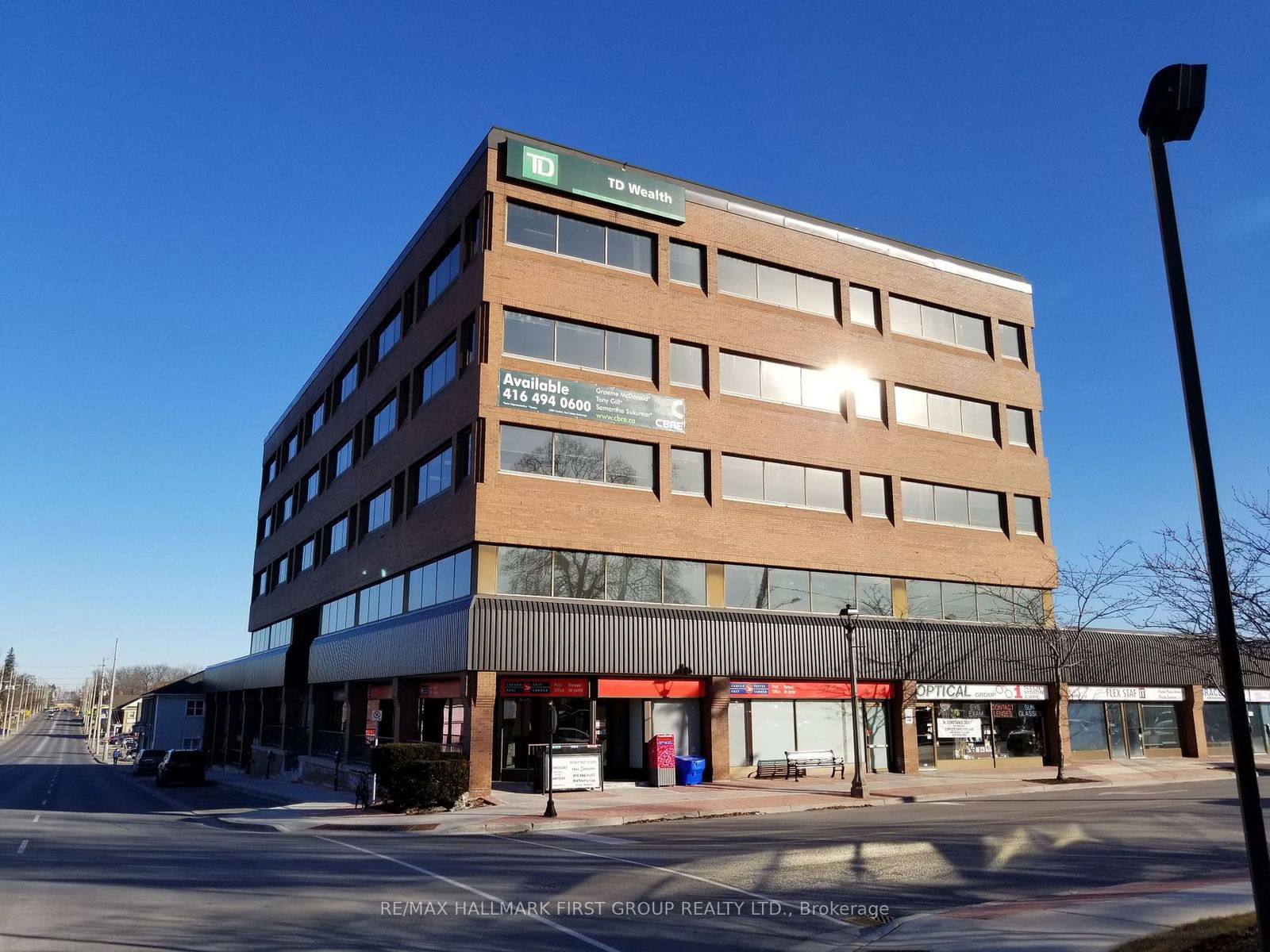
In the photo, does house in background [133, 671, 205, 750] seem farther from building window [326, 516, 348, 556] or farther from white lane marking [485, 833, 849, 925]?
white lane marking [485, 833, 849, 925]

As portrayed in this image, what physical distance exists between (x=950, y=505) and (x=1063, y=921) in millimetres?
28969

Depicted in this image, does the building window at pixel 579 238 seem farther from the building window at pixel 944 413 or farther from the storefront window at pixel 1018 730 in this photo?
the storefront window at pixel 1018 730

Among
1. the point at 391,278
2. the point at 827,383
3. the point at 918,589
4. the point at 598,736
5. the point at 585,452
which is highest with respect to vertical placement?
the point at 391,278

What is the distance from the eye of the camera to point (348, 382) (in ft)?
157

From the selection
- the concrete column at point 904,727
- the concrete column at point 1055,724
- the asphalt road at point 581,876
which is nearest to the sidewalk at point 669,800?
the concrete column at point 904,727

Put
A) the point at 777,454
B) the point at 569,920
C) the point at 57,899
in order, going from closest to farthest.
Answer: the point at 569,920 → the point at 57,899 → the point at 777,454

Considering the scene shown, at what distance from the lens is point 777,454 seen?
3378cm

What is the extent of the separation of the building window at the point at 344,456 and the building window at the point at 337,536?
2430mm

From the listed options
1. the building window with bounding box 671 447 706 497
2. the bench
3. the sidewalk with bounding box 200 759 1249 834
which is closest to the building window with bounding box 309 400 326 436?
the sidewalk with bounding box 200 759 1249 834

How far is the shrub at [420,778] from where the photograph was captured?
2502 centimetres

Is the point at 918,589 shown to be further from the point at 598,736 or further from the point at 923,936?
the point at 923,936

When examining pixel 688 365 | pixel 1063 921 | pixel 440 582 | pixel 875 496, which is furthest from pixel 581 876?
pixel 875 496

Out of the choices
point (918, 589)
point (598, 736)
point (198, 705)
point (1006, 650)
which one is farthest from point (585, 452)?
point (198, 705)

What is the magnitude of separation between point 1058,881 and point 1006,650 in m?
24.7
